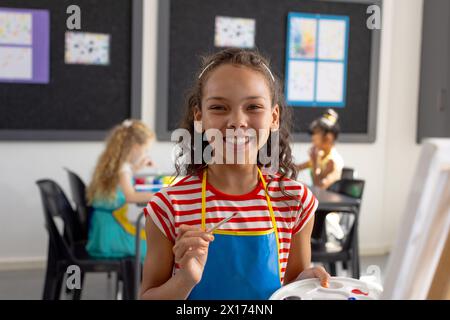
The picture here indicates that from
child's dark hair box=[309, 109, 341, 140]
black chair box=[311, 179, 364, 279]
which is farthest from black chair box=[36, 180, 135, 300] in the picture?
child's dark hair box=[309, 109, 341, 140]

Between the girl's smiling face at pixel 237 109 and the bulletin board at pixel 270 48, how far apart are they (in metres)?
2.93

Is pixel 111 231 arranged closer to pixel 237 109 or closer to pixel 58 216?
pixel 58 216

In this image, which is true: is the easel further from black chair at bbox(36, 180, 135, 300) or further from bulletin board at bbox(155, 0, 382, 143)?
bulletin board at bbox(155, 0, 382, 143)

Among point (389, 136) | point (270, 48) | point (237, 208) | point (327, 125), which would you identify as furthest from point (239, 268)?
point (389, 136)

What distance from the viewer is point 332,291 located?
783 mm

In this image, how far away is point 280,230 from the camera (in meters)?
Answer: 0.98

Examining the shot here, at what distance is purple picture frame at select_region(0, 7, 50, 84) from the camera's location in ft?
12.7

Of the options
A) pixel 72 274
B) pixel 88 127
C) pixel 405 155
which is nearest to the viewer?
pixel 72 274

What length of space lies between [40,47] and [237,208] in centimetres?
328

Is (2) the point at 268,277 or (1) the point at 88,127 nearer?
(2) the point at 268,277

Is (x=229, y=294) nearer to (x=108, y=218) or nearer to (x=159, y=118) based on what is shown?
(x=108, y=218)

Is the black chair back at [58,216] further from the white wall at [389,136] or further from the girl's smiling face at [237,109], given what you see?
the girl's smiling face at [237,109]
